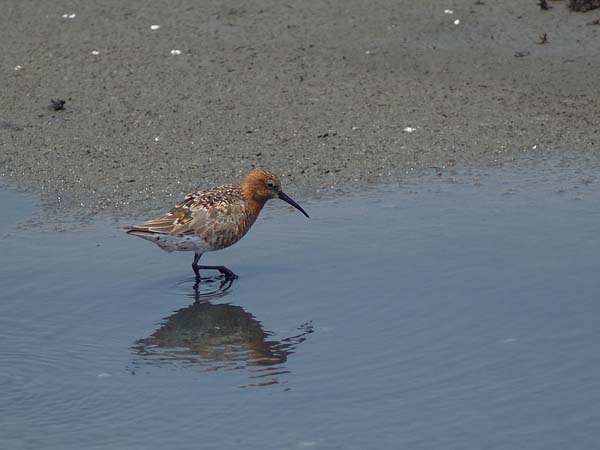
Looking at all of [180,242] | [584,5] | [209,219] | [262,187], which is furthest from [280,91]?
[180,242]

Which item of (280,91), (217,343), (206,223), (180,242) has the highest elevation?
(280,91)

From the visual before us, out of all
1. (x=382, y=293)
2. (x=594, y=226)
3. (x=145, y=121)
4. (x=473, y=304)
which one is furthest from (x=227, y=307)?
(x=145, y=121)

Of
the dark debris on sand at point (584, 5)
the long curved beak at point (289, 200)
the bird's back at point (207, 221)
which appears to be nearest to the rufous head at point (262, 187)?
the long curved beak at point (289, 200)

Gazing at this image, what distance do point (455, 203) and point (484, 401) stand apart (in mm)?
4216

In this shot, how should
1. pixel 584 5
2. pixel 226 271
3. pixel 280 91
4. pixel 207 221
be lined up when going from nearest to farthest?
pixel 226 271, pixel 207 221, pixel 280 91, pixel 584 5

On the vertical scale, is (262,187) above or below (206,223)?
above

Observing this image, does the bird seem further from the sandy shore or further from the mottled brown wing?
the sandy shore

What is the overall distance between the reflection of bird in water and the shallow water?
0.02 metres

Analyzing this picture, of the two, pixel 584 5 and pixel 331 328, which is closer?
pixel 331 328

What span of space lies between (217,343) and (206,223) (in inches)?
69.5

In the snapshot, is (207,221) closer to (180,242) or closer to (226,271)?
(180,242)

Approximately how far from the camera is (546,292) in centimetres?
1011

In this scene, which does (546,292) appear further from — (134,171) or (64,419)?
(134,171)

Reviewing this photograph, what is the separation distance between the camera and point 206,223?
36.4 ft
